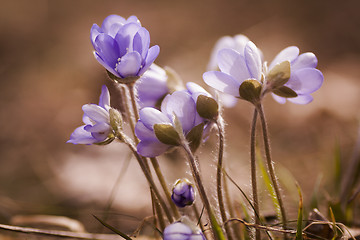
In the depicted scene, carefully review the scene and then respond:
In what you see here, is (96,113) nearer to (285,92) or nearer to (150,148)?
(150,148)

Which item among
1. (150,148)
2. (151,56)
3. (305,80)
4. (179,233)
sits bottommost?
(179,233)

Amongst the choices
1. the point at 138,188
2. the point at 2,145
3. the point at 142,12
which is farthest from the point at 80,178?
the point at 142,12

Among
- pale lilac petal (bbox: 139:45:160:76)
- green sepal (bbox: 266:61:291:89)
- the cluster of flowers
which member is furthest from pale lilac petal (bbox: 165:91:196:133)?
green sepal (bbox: 266:61:291:89)

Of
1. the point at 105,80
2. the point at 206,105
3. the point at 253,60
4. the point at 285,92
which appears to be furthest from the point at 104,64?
the point at 105,80

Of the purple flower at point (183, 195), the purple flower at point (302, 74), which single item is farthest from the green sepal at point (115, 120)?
the purple flower at point (302, 74)

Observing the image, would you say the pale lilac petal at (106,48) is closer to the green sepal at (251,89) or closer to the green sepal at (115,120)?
the green sepal at (115,120)

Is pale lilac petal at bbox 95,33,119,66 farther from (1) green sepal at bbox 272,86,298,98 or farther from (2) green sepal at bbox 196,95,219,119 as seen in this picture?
(1) green sepal at bbox 272,86,298,98

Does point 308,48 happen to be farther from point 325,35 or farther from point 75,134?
point 75,134
